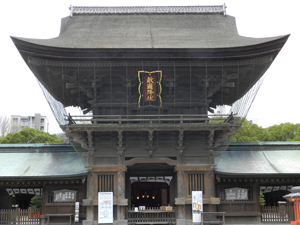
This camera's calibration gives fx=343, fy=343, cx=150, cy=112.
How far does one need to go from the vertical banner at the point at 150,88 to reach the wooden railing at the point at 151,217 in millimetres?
5347

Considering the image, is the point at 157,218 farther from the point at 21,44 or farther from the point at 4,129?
the point at 4,129

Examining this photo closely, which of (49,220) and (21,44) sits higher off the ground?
(21,44)

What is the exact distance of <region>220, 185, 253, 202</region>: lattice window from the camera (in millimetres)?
18141

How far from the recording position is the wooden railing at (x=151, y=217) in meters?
17.1

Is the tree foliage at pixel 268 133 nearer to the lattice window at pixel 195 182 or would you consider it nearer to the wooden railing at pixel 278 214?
the wooden railing at pixel 278 214

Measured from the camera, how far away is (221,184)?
18219mm

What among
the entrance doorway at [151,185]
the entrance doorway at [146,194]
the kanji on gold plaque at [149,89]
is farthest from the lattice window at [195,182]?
the entrance doorway at [146,194]

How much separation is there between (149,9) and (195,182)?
11.1 m

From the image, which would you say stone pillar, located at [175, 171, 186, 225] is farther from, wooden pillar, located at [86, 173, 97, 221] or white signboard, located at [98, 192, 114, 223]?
wooden pillar, located at [86, 173, 97, 221]

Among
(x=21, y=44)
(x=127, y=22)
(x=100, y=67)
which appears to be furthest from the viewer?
(x=127, y=22)

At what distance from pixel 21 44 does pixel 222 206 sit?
41.7 feet

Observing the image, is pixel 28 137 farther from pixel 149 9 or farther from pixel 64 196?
pixel 149 9

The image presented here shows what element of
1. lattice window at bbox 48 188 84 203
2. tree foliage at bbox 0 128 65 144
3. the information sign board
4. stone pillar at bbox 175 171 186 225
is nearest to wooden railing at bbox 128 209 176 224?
stone pillar at bbox 175 171 186 225

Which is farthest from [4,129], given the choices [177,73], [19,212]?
[177,73]
